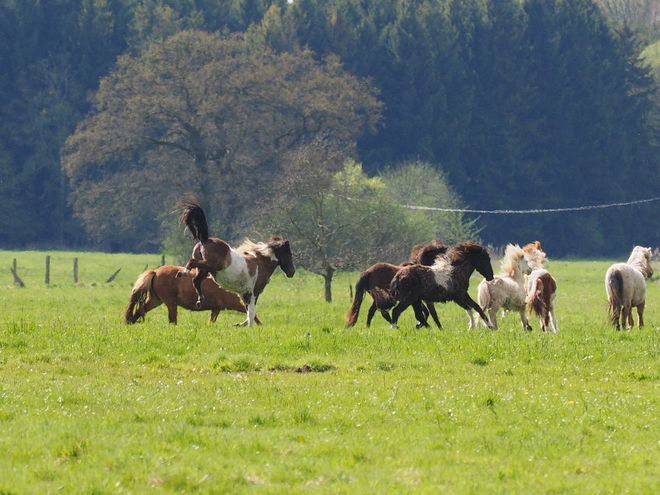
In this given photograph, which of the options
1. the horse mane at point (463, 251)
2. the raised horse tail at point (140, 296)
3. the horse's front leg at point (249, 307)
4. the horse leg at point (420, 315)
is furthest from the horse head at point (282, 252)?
the horse mane at point (463, 251)

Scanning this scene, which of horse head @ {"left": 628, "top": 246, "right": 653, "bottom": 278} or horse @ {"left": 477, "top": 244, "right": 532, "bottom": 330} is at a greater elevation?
horse head @ {"left": 628, "top": 246, "right": 653, "bottom": 278}

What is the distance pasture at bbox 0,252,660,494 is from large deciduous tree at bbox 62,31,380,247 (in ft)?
121

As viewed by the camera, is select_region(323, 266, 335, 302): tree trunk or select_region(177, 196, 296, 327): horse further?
select_region(323, 266, 335, 302): tree trunk

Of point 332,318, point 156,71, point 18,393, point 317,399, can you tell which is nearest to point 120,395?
point 18,393

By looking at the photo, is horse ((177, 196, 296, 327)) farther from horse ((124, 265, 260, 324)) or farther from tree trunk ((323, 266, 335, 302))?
tree trunk ((323, 266, 335, 302))

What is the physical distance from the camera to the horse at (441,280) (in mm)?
19625

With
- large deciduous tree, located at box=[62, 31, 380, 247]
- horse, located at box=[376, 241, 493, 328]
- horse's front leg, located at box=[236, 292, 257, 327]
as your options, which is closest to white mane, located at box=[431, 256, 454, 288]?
horse, located at box=[376, 241, 493, 328]

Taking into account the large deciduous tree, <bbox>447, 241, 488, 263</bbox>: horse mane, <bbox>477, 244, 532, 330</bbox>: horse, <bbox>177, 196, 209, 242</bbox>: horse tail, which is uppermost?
the large deciduous tree

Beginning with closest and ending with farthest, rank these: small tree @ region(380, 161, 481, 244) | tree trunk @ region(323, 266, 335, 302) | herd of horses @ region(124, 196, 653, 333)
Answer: herd of horses @ region(124, 196, 653, 333) < tree trunk @ region(323, 266, 335, 302) < small tree @ region(380, 161, 481, 244)

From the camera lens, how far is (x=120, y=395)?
12.2 metres

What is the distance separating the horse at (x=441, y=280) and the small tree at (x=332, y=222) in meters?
12.0

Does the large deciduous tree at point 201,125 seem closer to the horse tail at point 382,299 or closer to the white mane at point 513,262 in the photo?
the horse tail at point 382,299

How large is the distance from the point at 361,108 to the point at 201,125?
1428 cm

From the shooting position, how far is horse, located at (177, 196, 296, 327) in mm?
19672
